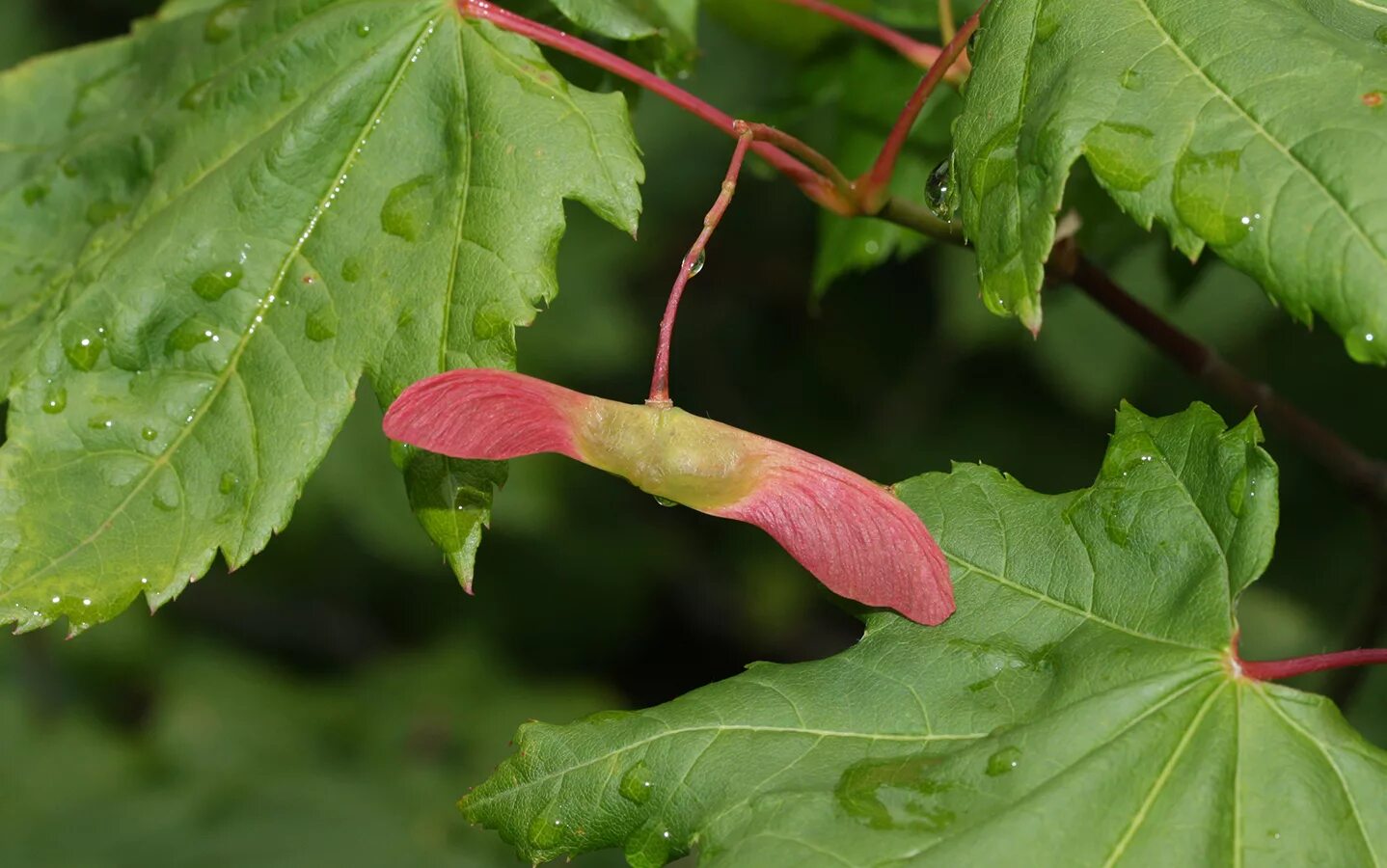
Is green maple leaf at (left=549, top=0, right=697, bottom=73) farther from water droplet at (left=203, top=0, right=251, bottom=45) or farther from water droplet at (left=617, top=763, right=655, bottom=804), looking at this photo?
water droplet at (left=617, top=763, right=655, bottom=804)

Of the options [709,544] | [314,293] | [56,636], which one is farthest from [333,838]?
[314,293]

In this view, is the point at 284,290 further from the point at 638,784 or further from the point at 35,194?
the point at 638,784

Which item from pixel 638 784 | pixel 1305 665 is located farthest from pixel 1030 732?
pixel 638 784

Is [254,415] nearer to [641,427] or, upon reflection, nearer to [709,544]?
[641,427]

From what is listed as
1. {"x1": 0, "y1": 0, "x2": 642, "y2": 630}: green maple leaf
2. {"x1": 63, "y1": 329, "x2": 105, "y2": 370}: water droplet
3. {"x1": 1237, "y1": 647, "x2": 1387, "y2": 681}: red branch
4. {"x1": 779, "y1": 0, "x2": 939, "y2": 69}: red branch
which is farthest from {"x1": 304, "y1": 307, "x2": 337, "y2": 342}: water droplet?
{"x1": 1237, "y1": 647, "x2": 1387, "y2": 681}: red branch

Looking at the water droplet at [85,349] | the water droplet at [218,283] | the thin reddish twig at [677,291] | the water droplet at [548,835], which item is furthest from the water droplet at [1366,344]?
the water droplet at [85,349]
